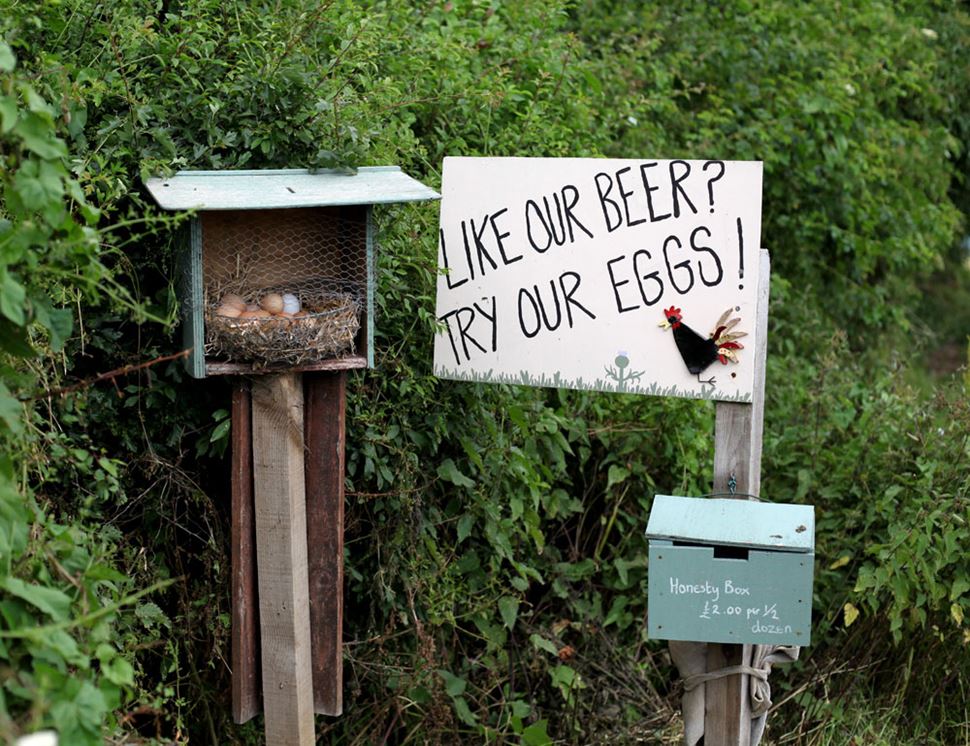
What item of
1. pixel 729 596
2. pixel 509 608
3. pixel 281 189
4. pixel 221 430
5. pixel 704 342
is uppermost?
pixel 281 189

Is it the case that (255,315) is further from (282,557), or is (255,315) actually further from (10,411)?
(10,411)

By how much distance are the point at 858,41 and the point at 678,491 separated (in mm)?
3176

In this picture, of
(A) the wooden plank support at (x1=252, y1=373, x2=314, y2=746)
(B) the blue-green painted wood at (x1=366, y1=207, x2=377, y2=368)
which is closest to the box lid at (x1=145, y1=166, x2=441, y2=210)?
(B) the blue-green painted wood at (x1=366, y1=207, x2=377, y2=368)

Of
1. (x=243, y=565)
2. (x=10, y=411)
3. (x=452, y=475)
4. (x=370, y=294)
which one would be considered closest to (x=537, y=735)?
(x=452, y=475)

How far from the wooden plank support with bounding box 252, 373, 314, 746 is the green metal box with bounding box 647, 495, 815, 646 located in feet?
2.75

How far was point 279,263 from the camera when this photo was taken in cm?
285

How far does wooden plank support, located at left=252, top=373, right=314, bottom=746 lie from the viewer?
276cm

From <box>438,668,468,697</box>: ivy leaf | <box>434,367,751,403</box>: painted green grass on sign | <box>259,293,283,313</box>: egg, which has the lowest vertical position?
<box>438,668,468,697</box>: ivy leaf

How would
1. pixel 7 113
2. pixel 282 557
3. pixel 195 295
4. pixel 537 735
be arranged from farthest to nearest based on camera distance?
pixel 537 735 → pixel 282 557 → pixel 195 295 → pixel 7 113

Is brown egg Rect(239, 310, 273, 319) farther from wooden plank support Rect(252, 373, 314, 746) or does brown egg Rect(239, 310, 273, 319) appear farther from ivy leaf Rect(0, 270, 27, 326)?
ivy leaf Rect(0, 270, 27, 326)

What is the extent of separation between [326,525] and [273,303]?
1.91 ft

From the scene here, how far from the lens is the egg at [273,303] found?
270 cm

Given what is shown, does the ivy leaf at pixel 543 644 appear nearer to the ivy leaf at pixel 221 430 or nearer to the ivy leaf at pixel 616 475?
the ivy leaf at pixel 616 475

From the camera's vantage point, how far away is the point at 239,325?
259 cm
